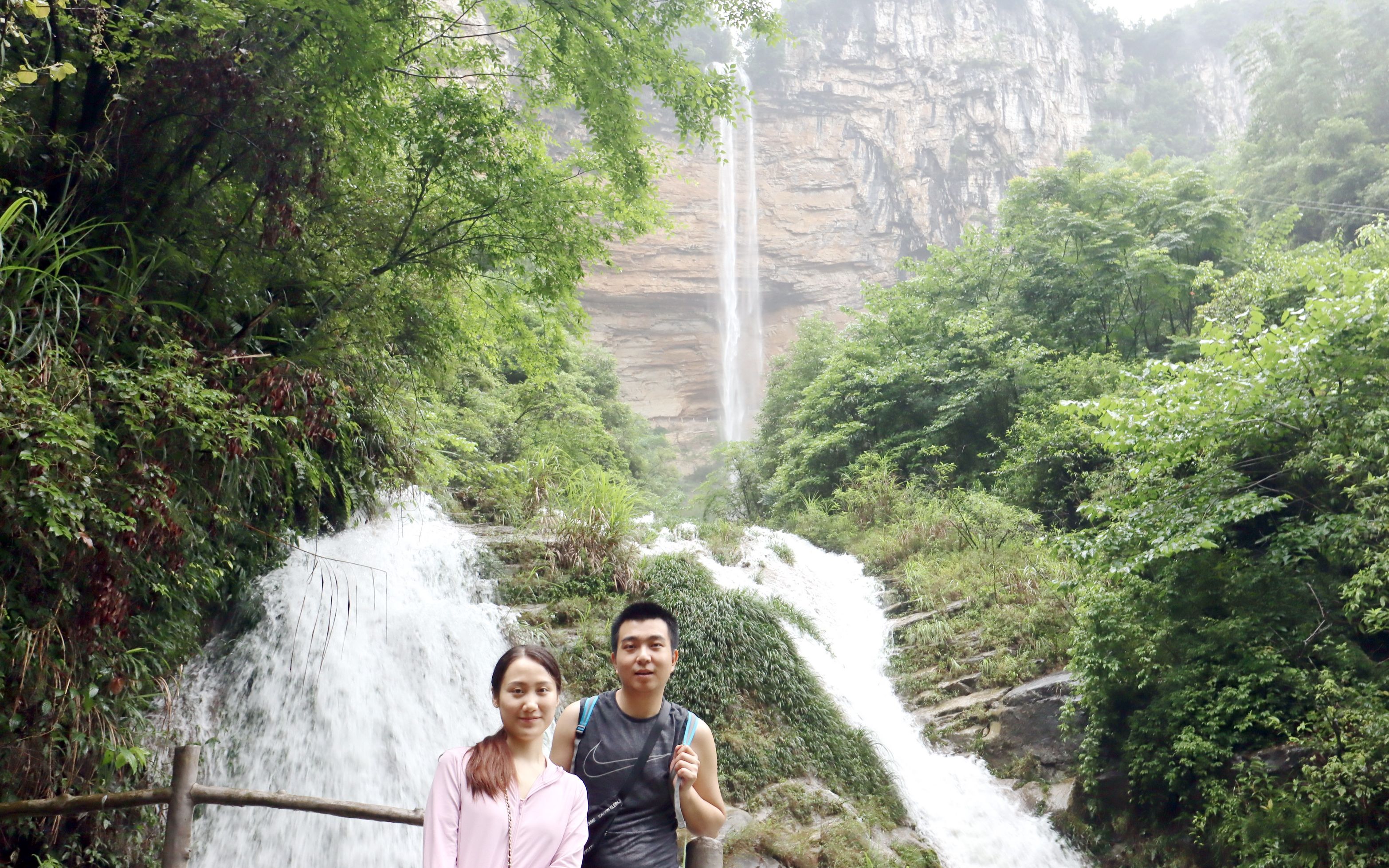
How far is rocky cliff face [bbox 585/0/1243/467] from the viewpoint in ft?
123

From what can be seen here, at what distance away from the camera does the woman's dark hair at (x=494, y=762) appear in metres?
1.80

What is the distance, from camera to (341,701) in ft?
18.8

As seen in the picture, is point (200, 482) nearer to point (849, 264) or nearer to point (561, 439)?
point (561, 439)

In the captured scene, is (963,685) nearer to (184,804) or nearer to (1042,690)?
(1042,690)

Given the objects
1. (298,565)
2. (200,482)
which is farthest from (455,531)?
(200,482)

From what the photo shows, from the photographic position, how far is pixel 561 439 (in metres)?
13.8

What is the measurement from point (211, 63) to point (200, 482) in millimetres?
2242

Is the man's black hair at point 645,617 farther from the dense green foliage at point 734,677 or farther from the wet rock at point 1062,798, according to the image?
the wet rock at point 1062,798

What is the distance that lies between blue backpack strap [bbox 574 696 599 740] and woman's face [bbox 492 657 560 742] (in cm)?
16

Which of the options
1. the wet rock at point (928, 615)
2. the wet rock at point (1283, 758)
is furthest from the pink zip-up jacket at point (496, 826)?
the wet rock at point (928, 615)

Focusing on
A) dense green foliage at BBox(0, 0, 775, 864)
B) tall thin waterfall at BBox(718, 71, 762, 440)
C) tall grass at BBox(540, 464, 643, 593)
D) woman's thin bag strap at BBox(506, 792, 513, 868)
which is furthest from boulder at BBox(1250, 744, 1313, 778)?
tall thin waterfall at BBox(718, 71, 762, 440)

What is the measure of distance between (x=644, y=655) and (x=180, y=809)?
229 centimetres

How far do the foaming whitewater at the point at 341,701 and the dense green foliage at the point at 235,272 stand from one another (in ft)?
1.34

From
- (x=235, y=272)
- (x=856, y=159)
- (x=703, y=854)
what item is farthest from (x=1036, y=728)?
(x=856, y=159)
